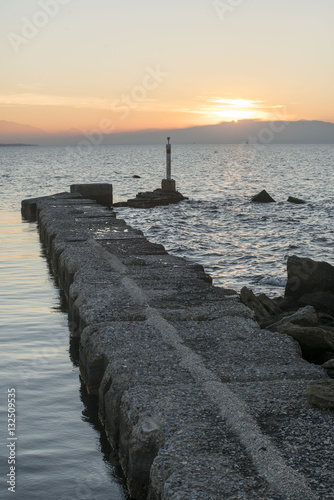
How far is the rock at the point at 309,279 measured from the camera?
9.23 m

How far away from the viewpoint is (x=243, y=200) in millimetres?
31219

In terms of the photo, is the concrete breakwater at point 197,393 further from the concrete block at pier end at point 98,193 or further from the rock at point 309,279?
the concrete block at pier end at point 98,193

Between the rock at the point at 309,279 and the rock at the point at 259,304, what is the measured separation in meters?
0.96

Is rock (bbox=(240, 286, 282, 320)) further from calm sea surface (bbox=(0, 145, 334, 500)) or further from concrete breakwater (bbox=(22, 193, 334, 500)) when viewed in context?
calm sea surface (bbox=(0, 145, 334, 500))

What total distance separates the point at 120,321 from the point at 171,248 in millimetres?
10521

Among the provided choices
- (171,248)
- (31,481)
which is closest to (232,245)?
(171,248)

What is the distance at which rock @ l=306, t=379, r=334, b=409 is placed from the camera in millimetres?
3467

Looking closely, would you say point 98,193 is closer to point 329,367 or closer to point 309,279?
point 309,279

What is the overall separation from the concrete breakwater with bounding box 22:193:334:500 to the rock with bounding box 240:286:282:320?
4.86ft

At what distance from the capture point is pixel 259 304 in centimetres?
800

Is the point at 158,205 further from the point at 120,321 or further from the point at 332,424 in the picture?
the point at 332,424

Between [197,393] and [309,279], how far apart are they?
5932 millimetres

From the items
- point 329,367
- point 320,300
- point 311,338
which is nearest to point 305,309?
point 311,338

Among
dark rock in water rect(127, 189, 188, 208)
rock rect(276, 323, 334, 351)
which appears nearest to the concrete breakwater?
rock rect(276, 323, 334, 351)
